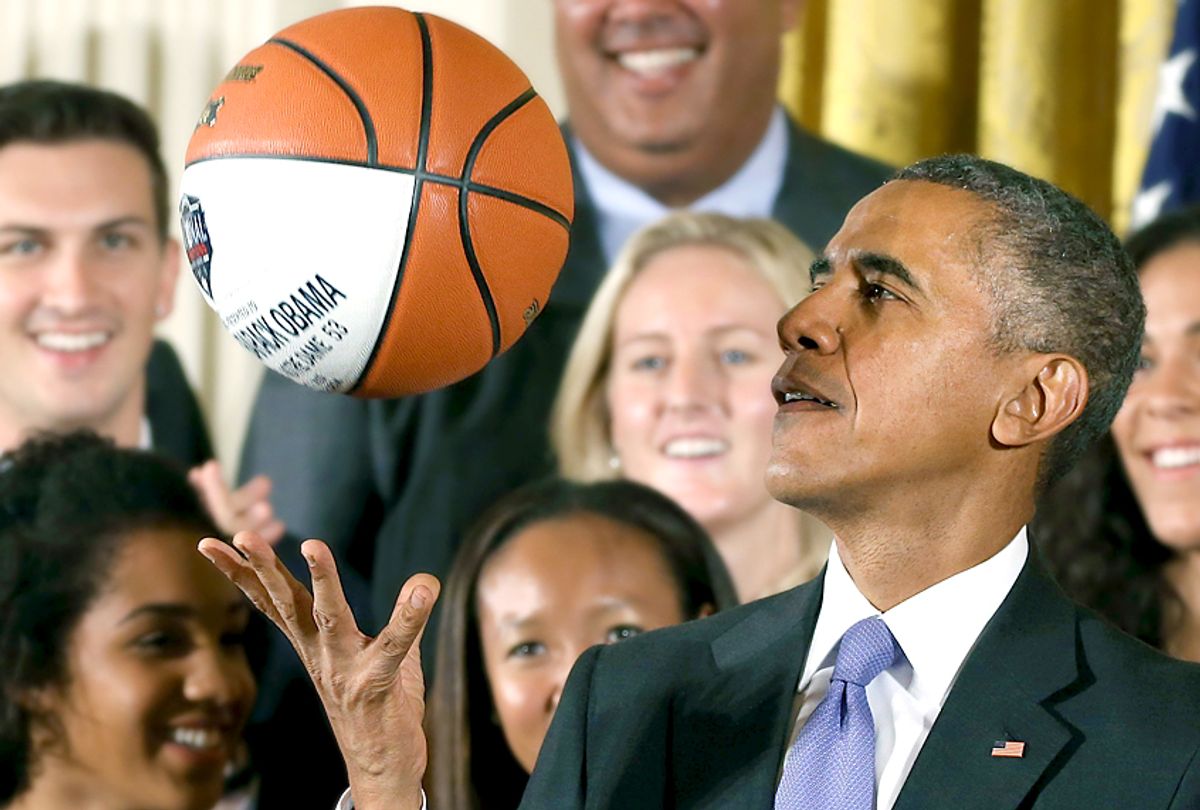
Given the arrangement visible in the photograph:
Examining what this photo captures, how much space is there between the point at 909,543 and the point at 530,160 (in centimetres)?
66

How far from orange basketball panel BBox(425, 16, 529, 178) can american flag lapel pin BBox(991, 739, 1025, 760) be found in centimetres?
90

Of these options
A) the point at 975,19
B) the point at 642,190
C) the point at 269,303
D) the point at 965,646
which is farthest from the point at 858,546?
the point at 975,19

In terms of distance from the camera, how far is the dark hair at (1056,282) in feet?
6.44

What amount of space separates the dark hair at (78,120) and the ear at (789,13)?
59.2 inches

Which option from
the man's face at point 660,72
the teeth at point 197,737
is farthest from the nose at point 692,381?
the teeth at point 197,737

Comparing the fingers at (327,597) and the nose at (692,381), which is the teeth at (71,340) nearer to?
the nose at (692,381)

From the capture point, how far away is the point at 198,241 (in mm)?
2135

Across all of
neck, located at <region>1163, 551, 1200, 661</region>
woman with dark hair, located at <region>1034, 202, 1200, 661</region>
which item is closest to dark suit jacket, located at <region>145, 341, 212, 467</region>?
woman with dark hair, located at <region>1034, 202, 1200, 661</region>

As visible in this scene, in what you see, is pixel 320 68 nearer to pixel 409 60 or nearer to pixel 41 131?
pixel 409 60

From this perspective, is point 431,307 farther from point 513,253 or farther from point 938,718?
point 938,718

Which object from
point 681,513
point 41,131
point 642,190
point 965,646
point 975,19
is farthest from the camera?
point 975,19

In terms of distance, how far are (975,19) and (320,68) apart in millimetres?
2824

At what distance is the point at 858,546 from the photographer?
1.92 metres

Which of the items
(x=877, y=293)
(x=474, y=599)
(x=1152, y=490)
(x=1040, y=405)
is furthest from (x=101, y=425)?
(x=1040, y=405)
